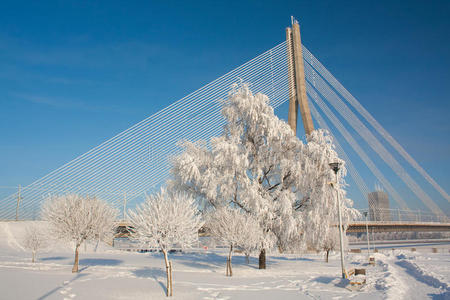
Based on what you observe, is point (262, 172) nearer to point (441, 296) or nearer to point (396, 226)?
point (441, 296)

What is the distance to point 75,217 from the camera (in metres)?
20.1

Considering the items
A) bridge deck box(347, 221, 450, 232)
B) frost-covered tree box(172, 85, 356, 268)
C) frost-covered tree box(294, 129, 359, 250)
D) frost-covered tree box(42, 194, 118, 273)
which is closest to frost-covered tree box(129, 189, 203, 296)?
frost-covered tree box(42, 194, 118, 273)

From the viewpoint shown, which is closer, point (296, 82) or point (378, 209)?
point (296, 82)

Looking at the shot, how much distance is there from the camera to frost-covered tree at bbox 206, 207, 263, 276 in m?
20.2

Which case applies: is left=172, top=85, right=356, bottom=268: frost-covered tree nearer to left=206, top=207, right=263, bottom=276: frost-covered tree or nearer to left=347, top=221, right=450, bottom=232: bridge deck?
left=206, top=207, right=263, bottom=276: frost-covered tree

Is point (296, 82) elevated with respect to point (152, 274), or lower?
elevated

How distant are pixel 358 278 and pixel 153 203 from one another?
10062mm

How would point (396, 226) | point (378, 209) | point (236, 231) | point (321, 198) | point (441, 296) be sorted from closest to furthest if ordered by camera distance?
point (441, 296)
point (236, 231)
point (321, 198)
point (396, 226)
point (378, 209)

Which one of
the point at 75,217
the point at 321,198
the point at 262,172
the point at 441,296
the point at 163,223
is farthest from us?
the point at 262,172

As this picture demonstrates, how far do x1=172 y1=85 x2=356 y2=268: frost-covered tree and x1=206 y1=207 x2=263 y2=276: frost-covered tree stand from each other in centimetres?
114

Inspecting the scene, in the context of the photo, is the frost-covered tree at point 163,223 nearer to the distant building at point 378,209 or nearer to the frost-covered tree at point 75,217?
the frost-covered tree at point 75,217

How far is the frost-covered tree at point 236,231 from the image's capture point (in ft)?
66.4

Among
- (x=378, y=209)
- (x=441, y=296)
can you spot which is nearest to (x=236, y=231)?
(x=441, y=296)

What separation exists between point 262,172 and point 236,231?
5142 millimetres
